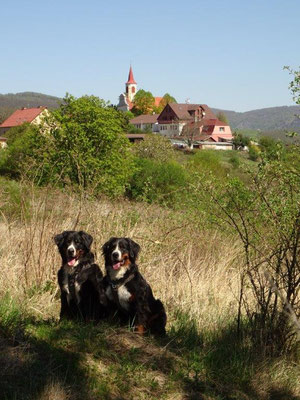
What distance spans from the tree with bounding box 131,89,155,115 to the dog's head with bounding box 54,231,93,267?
123 metres

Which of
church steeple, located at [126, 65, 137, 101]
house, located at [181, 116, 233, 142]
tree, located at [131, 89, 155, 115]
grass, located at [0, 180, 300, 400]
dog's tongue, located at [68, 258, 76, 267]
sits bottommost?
grass, located at [0, 180, 300, 400]

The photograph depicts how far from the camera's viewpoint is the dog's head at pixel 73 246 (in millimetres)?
5164

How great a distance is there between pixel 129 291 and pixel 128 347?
54 cm

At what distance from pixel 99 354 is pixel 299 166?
3075mm

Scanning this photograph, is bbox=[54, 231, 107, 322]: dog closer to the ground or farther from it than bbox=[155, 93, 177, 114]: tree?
closer to the ground

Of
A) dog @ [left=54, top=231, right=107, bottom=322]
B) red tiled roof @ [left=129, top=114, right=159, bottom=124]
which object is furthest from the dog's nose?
red tiled roof @ [left=129, top=114, right=159, bottom=124]

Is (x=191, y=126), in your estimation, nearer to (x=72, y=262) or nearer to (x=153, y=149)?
(x=153, y=149)

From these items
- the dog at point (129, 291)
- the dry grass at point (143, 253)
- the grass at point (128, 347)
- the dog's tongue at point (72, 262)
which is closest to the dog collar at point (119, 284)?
the dog at point (129, 291)

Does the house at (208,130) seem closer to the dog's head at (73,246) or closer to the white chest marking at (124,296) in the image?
the dog's head at (73,246)

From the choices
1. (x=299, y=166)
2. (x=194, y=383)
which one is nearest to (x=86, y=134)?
(x=299, y=166)

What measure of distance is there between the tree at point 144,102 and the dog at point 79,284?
123m

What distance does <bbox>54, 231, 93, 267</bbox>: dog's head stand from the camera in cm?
516

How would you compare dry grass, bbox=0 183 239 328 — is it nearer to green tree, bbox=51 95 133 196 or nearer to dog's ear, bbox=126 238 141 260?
dog's ear, bbox=126 238 141 260

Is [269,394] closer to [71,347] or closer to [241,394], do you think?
Answer: [241,394]
